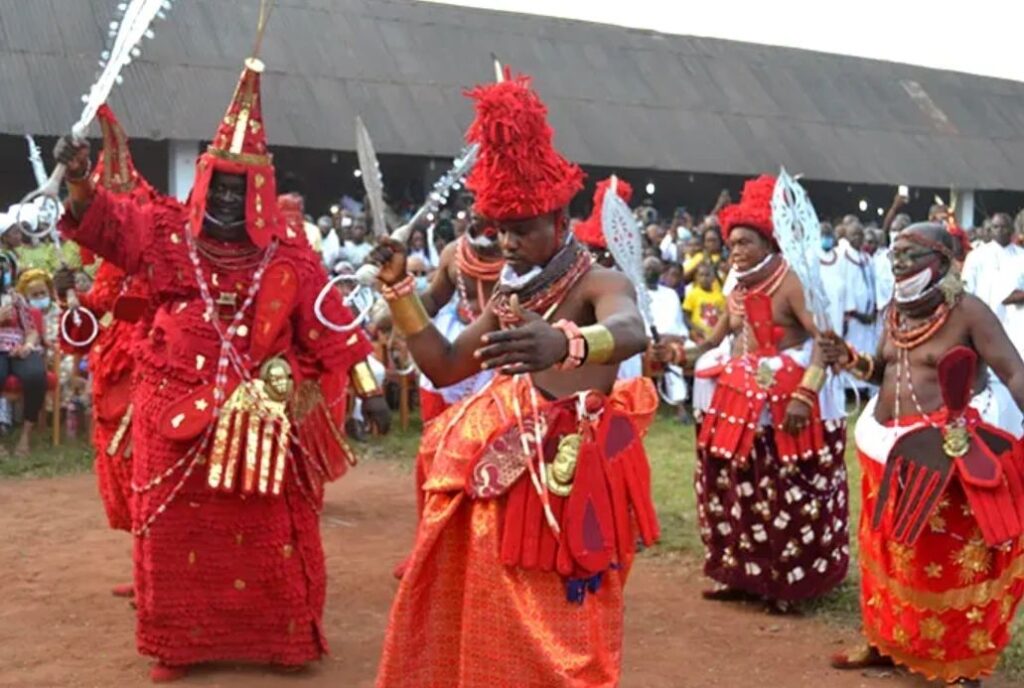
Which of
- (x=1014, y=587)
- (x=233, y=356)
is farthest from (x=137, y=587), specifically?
(x=1014, y=587)

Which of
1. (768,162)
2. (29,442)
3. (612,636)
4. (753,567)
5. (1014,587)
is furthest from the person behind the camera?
(768,162)

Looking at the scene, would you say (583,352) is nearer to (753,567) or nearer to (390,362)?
(753,567)

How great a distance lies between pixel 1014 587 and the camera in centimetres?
529

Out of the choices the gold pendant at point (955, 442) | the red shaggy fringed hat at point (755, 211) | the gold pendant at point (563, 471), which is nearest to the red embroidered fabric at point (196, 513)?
the gold pendant at point (563, 471)

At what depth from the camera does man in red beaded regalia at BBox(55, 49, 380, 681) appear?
5.27m

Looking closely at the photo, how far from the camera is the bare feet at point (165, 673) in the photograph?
5309mm

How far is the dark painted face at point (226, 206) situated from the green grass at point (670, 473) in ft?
11.6

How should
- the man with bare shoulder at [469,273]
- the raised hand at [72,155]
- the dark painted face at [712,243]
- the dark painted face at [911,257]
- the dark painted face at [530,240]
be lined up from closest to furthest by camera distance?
the dark painted face at [530,240]
the raised hand at [72,155]
the dark painted face at [911,257]
the man with bare shoulder at [469,273]
the dark painted face at [712,243]

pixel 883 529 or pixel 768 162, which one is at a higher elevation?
pixel 768 162

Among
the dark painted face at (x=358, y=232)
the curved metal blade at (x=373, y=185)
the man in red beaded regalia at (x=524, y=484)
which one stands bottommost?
the man in red beaded regalia at (x=524, y=484)

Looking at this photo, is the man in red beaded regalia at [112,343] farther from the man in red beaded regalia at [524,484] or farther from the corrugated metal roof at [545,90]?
the corrugated metal roof at [545,90]

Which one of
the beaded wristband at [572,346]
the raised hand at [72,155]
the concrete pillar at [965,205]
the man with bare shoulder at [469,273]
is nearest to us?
the beaded wristband at [572,346]

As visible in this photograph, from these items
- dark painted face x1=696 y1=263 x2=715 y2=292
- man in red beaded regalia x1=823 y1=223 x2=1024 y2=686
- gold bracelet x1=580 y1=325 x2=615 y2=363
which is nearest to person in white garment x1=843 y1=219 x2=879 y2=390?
dark painted face x1=696 y1=263 x2=715 y2=292

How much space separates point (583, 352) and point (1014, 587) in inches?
115
